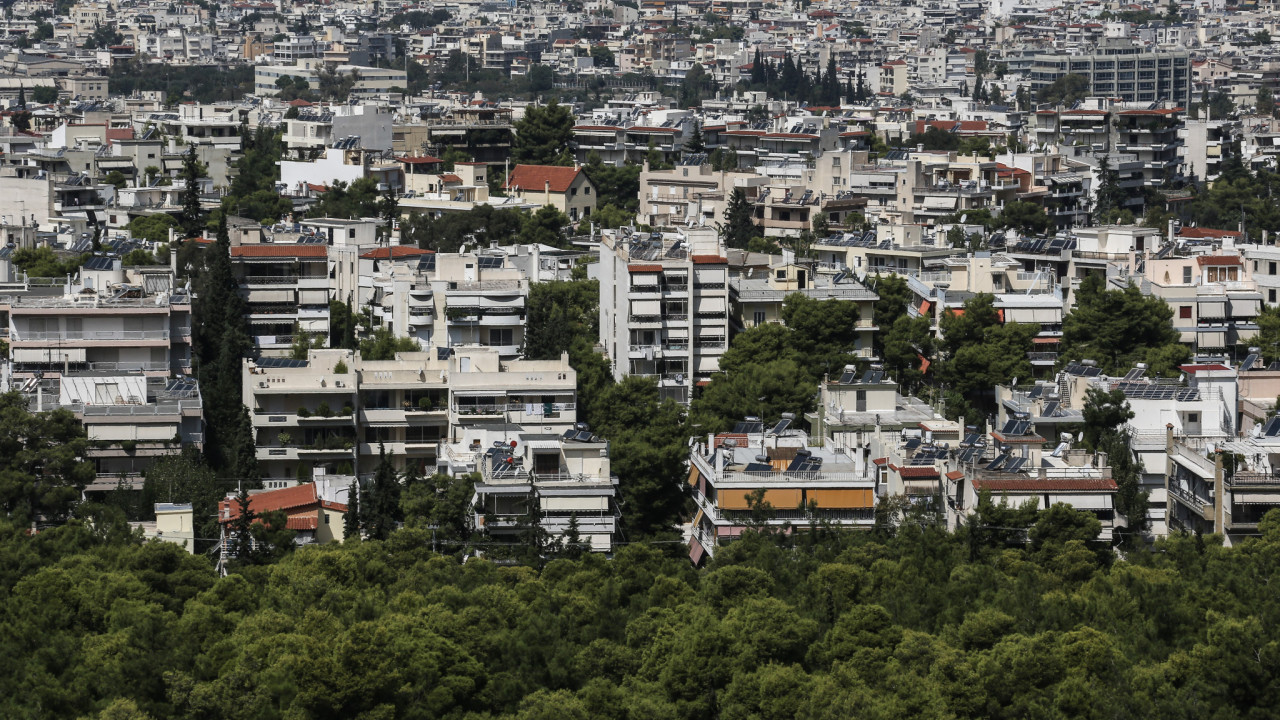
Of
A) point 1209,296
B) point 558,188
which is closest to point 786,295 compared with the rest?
point 1209,296


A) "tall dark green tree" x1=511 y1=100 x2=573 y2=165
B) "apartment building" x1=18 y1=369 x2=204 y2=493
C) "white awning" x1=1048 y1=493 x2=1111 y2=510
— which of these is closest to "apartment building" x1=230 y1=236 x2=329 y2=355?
"apartment building" x1=18 y1=369 x2=204 y2=493

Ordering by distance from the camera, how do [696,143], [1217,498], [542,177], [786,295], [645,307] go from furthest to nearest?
[696,143]
[542,177]
[786,295]
[645,307]
[1217,498]

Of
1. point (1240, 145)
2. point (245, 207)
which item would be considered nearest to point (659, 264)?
point (245, 207)

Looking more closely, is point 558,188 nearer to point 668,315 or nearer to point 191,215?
point 191,215

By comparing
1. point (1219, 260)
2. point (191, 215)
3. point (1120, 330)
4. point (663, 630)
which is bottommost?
point (663, 630)

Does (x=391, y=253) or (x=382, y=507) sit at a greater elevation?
(x=391, y=253)

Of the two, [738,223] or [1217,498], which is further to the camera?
[738,223]
